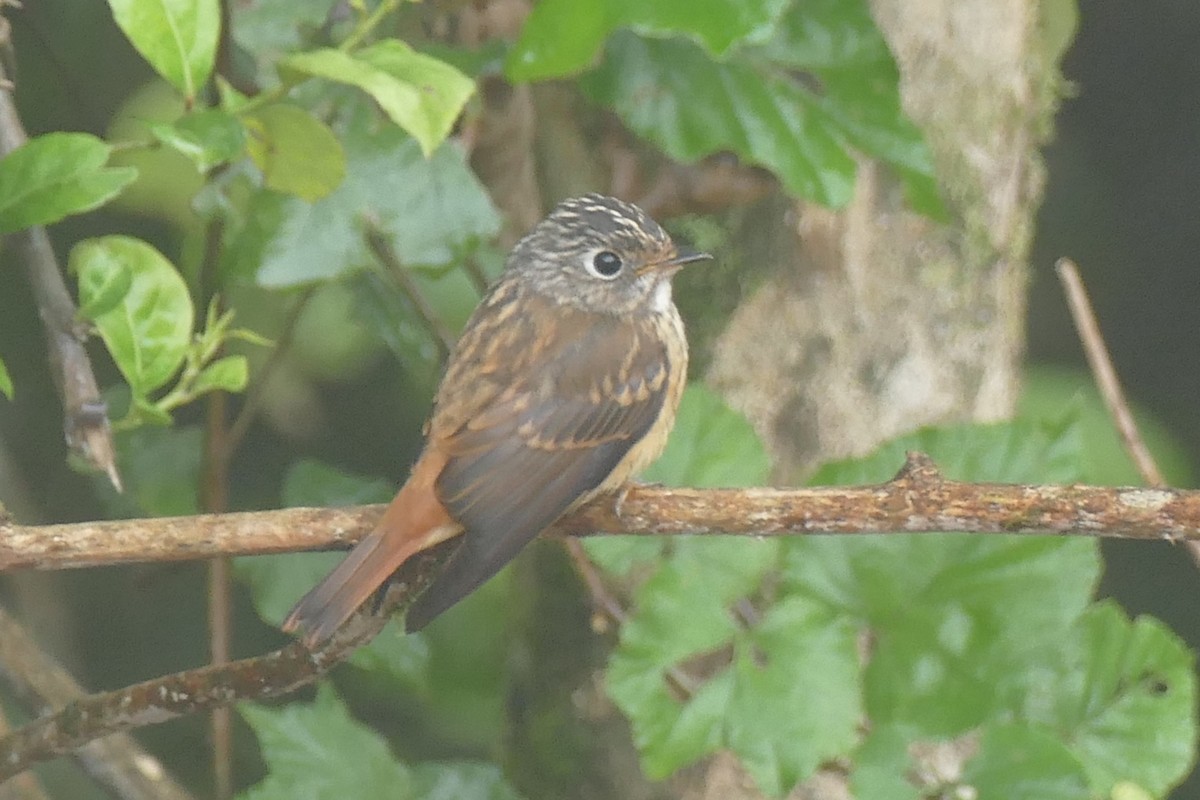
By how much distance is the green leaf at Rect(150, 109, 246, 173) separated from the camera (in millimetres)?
2180

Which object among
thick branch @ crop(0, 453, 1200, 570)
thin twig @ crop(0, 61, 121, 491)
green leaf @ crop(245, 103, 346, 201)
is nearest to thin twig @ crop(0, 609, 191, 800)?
thin twig @ crop(0, 61, 121, 491)

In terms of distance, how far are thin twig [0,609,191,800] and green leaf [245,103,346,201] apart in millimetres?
1008

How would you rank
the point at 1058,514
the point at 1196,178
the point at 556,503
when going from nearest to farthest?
the point at 1058,514 → the point at 556,503 → the point at 1196,178

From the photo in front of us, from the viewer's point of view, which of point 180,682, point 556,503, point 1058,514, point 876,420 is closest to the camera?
point 1058,514

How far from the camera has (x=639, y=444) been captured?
2.98 m

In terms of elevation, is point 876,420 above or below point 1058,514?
below

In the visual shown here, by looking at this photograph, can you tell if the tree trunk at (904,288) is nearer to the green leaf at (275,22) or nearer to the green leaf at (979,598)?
the green leaf at (979,598)

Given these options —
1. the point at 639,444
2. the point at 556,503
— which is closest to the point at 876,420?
the point at 639,444

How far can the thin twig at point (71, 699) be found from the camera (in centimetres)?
290

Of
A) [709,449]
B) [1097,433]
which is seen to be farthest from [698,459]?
[1097,433]

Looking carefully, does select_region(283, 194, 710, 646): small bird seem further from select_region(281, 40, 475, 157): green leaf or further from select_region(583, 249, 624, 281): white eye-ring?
select_region(281, 40, 475, 157): green leaf

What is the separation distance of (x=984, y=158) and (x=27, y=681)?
2.12m

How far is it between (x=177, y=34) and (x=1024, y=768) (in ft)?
5.72

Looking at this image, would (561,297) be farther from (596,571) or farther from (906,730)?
(906,730)
